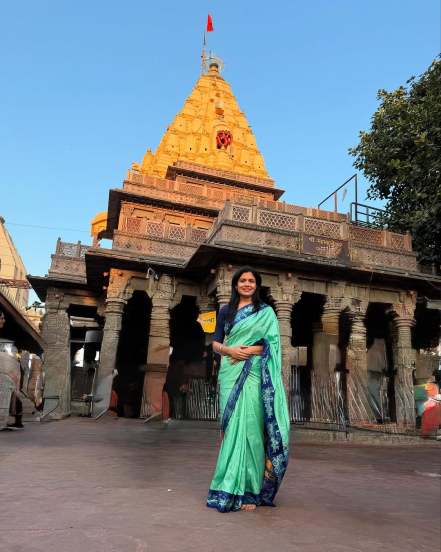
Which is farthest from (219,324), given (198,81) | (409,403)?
(198,81)

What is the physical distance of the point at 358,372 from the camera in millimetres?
12461

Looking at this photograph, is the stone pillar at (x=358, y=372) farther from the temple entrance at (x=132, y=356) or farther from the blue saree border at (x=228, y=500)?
Answer: the temple entrance at (x=132, y=356)

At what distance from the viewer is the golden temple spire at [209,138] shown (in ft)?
92.9

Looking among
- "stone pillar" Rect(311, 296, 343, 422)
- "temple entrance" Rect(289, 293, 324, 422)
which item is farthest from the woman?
"temple entrance" Rect(289, 293, 324, 422)

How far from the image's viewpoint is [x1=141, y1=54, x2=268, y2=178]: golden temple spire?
28.3 metres

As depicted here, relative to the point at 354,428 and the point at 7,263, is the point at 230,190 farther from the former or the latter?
the point at 7,263

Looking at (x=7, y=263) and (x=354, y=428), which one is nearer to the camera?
(x=354, y=428)

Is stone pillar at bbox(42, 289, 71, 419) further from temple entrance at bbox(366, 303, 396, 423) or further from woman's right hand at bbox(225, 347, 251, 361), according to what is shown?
woman's right hand at bbox(225, 347, 251, 361)

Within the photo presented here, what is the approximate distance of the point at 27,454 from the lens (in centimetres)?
532

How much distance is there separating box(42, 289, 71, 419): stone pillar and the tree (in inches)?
500

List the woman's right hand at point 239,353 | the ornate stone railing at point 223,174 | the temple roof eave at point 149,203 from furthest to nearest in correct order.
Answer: the ornate stone railing at point 223,174
the temple roof eave at point 149,203
the woman's right hand at point 239,353

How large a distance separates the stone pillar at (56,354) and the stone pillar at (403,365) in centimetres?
946

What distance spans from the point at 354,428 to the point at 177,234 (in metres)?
7.76

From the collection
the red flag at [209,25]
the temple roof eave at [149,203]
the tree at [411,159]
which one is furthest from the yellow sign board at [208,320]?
the red flag at [209,25]
